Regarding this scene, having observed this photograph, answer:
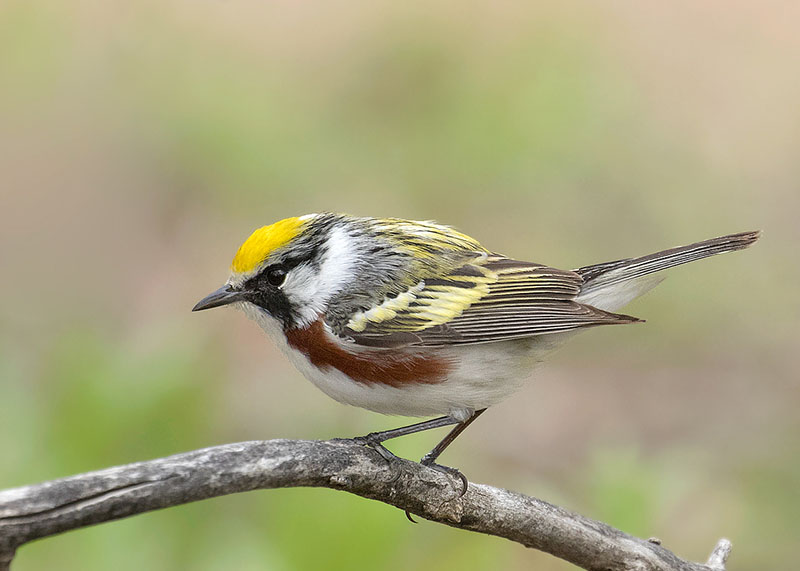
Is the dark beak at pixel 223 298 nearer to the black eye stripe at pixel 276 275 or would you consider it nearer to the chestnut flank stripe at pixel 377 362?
the black eye stripe at pixel 276 275

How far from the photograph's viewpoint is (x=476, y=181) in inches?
300

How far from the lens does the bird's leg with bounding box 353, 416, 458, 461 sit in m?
3.16

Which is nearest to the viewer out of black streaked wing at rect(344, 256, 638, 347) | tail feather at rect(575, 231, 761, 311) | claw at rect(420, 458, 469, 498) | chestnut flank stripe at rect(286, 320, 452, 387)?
claw at rect(420, 458, 469, 498)

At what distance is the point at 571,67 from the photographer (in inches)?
326

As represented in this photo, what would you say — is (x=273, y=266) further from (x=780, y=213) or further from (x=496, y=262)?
(x=780, y=213)

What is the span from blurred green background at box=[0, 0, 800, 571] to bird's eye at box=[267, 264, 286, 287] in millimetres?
1031

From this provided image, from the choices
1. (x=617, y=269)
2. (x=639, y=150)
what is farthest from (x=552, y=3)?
(x=617, y=269)

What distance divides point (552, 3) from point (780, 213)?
2.82 meters

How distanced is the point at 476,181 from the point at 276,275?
409cm

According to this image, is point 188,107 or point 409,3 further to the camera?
point 409,3

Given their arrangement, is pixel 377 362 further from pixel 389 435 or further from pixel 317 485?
pixel 317 485

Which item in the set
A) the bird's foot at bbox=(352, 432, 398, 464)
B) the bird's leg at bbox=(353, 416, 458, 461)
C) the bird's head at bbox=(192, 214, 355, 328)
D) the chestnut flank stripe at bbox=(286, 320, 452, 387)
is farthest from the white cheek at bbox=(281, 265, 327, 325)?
the bird's foot at bbox=(352, 432, 398, 464)

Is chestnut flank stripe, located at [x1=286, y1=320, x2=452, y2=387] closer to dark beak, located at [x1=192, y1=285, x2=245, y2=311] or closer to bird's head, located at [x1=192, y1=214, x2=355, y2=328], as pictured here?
bird's head, located at [x1=192, y1=214, x2=355, y2=328]

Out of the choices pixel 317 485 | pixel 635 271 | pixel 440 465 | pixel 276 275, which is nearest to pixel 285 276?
pixel 276 275
